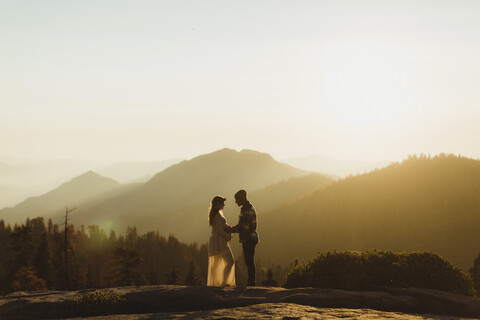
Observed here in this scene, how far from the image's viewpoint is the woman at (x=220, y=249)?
2145 cm

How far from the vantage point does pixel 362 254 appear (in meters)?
24.3

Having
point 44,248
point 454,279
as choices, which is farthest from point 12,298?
point 44,248

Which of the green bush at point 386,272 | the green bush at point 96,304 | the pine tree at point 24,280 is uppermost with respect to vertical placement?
the green bush at point 386,272

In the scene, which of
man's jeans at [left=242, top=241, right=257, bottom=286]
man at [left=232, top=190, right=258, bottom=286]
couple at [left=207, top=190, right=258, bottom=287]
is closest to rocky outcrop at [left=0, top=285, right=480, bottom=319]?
man's jeans at [left=242, top=241, right=257, bottom=286]

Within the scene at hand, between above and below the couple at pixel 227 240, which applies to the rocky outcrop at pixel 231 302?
below

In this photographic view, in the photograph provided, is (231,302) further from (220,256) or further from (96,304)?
(96,304)

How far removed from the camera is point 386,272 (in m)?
23.0

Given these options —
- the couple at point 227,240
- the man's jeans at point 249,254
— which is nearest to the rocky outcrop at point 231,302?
the man's jeans at point 249,254

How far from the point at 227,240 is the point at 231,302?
4.06m

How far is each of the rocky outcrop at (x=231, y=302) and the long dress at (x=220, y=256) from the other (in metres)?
1.81

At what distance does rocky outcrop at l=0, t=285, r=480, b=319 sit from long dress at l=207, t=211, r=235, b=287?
71.1 inches

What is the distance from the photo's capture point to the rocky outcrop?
1719 centimetres

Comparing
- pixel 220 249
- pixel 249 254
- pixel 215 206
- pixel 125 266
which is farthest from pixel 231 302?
pixel 125 266

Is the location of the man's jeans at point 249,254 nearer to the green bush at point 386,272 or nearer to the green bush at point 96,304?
the green bush at point 386,272
